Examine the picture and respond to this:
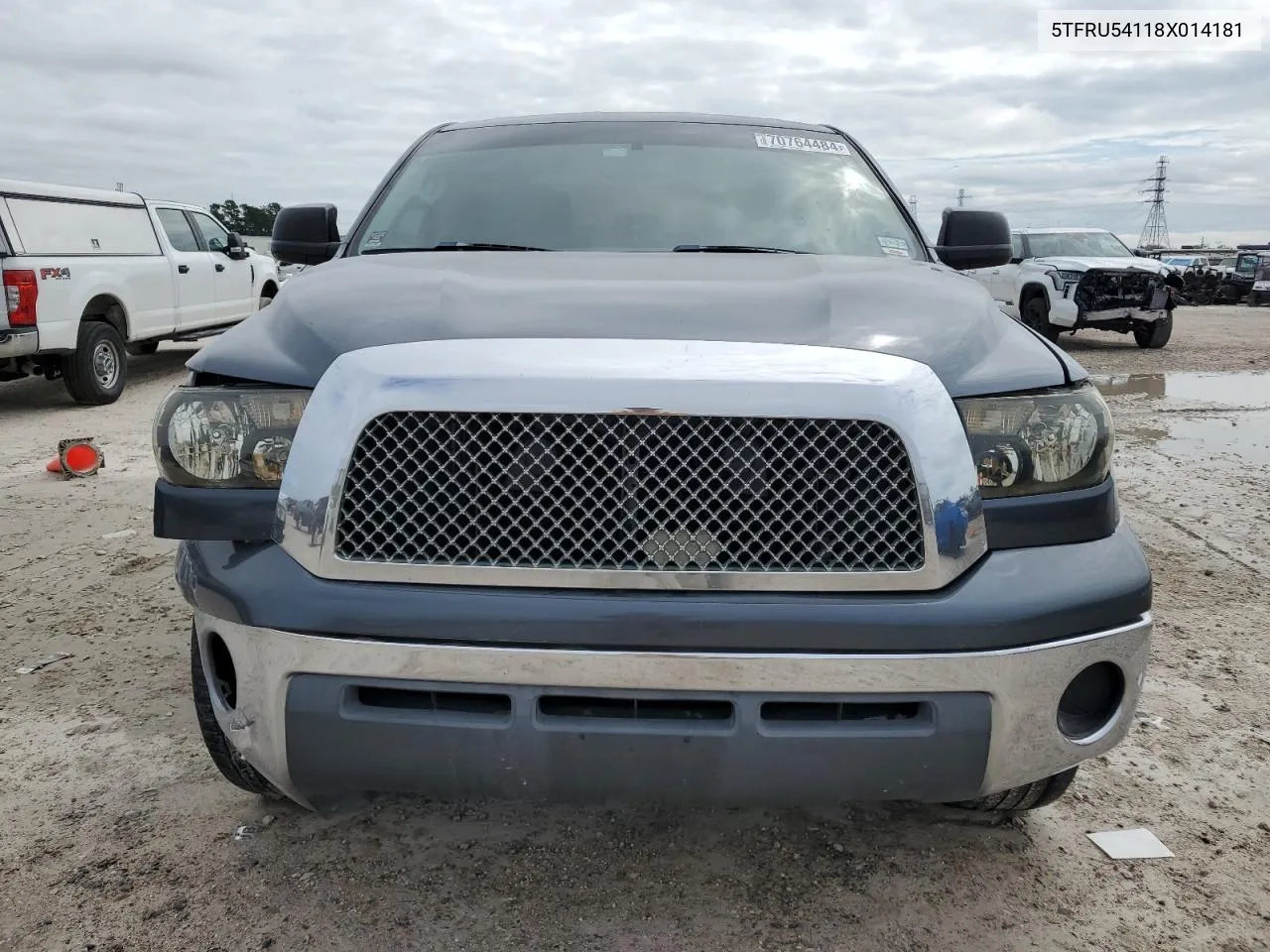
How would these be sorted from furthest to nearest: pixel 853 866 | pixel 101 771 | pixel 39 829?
pixel 101 771 < pixel 39 829 < pixel 853 866

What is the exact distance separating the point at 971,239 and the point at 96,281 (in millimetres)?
8369

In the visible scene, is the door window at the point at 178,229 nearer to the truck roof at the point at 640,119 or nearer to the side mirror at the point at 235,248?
the side mirror at the point at 235,248

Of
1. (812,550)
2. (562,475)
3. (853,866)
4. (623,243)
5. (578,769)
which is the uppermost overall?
(623,243)

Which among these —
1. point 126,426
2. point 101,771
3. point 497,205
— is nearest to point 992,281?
point 126,426

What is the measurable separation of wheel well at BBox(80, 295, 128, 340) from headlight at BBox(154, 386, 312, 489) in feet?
27.6

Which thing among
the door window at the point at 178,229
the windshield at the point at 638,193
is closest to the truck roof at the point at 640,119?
the windshield at the point at 638,193

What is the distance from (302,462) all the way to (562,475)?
471mm

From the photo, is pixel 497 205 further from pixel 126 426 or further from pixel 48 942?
pixel 126 426

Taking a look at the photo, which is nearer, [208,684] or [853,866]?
[208,684]

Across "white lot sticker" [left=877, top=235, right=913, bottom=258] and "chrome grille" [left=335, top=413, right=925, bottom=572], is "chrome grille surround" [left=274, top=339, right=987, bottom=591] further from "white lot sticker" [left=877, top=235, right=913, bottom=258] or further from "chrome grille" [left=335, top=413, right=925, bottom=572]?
"white lot sticker" [left=877, top=235, right=913, bottom=258]

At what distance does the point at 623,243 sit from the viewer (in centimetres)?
298

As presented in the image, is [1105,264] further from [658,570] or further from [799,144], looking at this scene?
[658,570]

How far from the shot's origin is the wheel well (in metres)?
9.41

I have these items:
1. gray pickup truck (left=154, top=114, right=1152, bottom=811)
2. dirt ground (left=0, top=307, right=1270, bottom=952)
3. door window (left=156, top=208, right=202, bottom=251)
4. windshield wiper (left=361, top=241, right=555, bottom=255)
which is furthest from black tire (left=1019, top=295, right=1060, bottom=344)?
gray pickup truck (left=154, top=114, right=1152, bottom=811)
